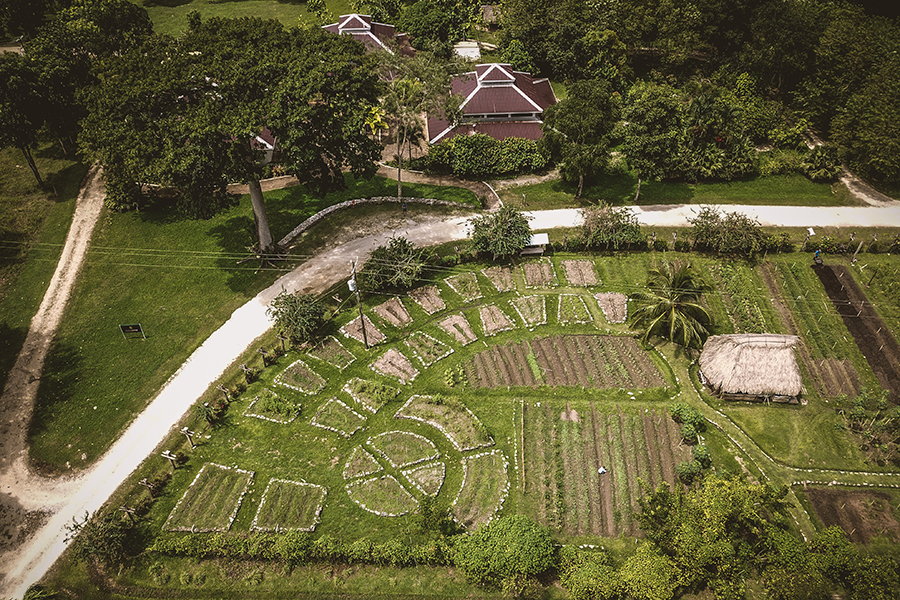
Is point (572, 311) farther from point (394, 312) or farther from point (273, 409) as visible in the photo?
point (273, 409)

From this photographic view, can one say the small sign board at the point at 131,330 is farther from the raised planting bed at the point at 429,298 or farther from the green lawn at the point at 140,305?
the raised planting bed at the point at 429,298

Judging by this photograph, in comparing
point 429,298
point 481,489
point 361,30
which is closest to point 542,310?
point 429,298

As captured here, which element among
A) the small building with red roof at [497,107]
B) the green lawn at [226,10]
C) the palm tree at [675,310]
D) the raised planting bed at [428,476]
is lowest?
the raised planting bed at [428,476]

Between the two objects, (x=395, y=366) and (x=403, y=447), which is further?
(x=395, y=366)

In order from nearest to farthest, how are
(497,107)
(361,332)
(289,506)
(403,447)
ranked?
(289,506)
(403,447)
(361,332)
(497,107)

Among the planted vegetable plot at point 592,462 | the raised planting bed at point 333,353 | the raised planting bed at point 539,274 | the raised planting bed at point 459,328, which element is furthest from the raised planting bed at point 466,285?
the planted vegetable plot at point 592,462

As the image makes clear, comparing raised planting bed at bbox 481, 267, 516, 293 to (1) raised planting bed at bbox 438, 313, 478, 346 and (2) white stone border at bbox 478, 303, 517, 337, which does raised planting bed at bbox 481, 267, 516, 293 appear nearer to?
(2) white stone border at bbox 478, 303, 517, 337
